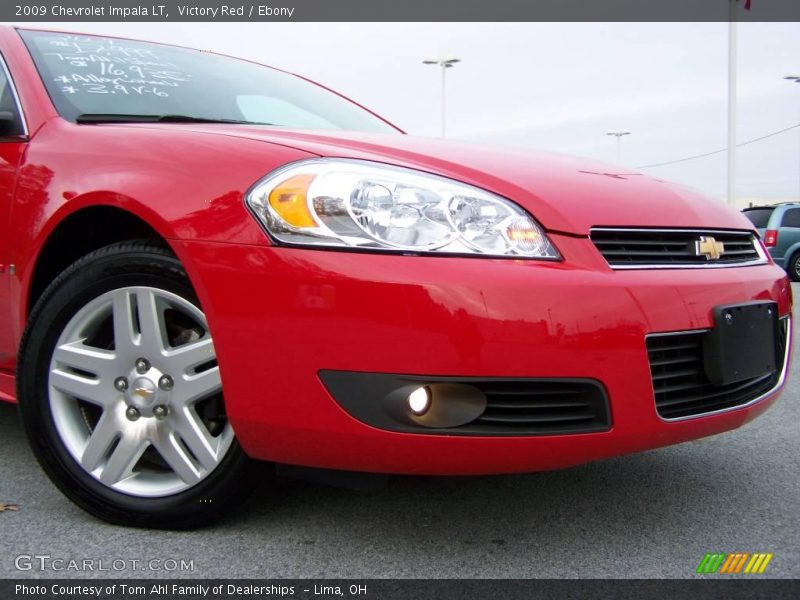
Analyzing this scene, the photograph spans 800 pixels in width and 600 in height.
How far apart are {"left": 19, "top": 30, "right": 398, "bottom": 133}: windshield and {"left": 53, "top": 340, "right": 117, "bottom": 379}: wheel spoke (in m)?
0.75

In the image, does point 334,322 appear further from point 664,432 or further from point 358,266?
point 664,432

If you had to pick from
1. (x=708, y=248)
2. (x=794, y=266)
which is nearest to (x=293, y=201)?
(x=708, y=248)

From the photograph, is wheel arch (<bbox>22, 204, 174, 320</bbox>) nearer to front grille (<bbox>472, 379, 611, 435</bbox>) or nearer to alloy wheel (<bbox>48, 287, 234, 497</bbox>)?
alloy wheel (<bbox>48, 287, 234, 497</bbox>)

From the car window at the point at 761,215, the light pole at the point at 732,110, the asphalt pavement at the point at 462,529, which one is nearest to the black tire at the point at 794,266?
the car window at the point at 761,215

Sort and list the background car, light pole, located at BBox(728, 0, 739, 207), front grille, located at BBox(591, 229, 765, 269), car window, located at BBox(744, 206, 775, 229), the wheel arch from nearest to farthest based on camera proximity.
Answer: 1. front grille, located at BBox(591, 229, 765, 269)
2. the wheel arch
3. the background car
4. car window, located at BBox(744, 206, 775, 229)
5. light pole, located at BBox(728, 0, 739, 207)

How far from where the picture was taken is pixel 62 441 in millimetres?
2182

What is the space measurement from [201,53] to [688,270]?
2224 millimetres

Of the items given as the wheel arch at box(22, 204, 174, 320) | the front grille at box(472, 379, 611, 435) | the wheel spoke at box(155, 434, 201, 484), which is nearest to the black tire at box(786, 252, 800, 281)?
the front grille at box(472, 379, 611, 435)

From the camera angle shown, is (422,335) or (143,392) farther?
(143,392)

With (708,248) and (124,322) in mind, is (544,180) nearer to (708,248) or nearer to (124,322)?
(708,248)

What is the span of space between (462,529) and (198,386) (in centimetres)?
81

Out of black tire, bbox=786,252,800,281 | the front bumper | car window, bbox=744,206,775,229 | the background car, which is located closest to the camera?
the front bumper

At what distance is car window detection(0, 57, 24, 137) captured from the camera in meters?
2.53
